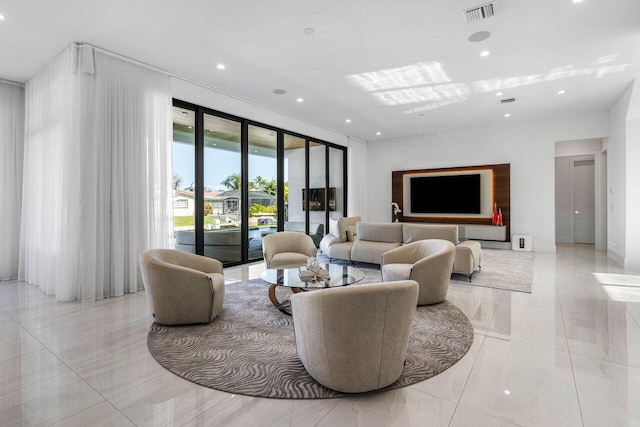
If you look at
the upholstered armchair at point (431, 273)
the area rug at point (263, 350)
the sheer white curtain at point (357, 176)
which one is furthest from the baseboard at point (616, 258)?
the sheer white curtain at point (357, 176)

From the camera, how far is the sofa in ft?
16.6

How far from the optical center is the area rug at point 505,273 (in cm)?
480

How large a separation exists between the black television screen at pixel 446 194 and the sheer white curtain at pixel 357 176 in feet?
5.08

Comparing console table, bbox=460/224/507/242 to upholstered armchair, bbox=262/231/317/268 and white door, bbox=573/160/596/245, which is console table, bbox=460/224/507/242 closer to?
white door, bbox=573/160/596/245

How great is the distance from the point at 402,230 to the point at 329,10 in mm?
3823

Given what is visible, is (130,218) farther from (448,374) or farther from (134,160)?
(448,374)

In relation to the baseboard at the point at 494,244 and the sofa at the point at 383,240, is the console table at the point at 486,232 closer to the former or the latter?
the baseboard at the point at 494,244

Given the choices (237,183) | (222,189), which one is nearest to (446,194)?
(237,183)

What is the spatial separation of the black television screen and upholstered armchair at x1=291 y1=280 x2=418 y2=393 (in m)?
7.81

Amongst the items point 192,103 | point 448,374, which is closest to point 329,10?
point 192,103

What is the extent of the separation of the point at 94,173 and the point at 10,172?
7.95 feet

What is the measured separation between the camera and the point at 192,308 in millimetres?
3219

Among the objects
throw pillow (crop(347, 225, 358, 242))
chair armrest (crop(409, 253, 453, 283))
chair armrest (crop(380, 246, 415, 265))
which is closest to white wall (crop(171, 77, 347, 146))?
throw pillow (crop(347, 225, 358, 242))

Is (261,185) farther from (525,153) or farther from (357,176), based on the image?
(525,153)
